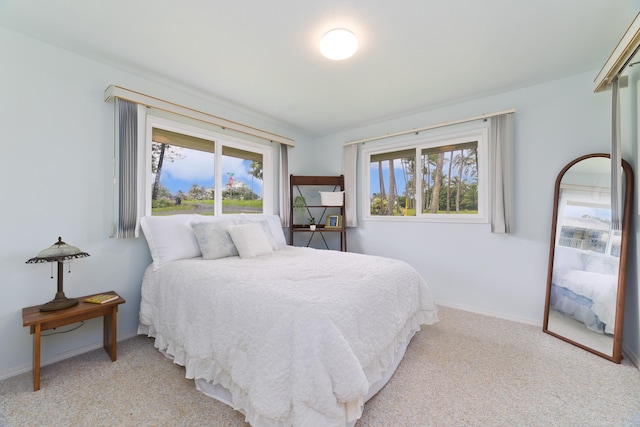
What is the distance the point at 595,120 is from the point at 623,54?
0.85m

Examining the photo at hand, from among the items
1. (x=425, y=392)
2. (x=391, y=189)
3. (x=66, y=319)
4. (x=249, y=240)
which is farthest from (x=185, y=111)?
(x=425, y=392)

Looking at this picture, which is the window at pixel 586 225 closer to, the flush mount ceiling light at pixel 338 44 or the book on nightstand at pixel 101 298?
the flush mount ceiling light at pixel 338 44

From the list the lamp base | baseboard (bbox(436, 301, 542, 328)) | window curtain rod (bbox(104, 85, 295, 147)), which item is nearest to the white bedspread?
the lamp base

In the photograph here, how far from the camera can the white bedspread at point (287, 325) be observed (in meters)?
1.19

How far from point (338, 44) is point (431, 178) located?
7.09ft

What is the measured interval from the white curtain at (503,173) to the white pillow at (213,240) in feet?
9.28

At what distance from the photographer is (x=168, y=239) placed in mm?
2389

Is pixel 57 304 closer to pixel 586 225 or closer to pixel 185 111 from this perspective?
pixel 185 111

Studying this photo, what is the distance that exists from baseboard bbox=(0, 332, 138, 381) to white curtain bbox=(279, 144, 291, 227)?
2.19 m

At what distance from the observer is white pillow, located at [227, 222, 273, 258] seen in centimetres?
255

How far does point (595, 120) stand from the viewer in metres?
2.37

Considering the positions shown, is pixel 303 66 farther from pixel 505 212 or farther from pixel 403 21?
pixel 505 212

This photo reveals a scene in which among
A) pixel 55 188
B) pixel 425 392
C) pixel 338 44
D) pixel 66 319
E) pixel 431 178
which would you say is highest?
pixel 338 44

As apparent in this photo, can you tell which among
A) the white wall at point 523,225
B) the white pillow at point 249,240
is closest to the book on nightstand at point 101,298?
the white pillow at point 249,240
